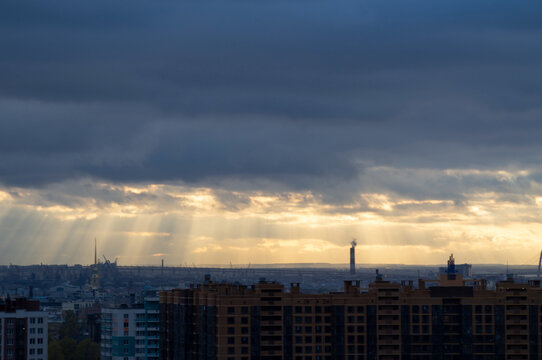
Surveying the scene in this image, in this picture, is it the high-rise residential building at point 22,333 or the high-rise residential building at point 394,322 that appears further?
the high-rise residential building at point 22,333

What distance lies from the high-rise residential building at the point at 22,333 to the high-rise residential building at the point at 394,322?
32969 millimetres

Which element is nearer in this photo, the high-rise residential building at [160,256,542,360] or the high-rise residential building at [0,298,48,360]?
the high-rise residential building at [160,256,542,360]

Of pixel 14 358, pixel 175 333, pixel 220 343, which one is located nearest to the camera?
pixel 220 343

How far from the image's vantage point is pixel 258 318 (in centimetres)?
15475

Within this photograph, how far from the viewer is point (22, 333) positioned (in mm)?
181875

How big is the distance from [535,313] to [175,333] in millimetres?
46998

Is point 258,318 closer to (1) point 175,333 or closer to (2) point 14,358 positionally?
(1) point 175,333

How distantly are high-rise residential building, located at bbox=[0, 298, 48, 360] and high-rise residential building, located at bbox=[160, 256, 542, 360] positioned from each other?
108 feet

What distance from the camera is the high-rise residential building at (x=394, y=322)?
156250mm

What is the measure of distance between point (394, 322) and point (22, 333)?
57.1m

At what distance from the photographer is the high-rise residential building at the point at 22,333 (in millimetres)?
179250

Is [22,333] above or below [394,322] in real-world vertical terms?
below

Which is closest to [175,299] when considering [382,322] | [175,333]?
[175,333]

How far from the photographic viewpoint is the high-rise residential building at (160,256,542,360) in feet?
513
